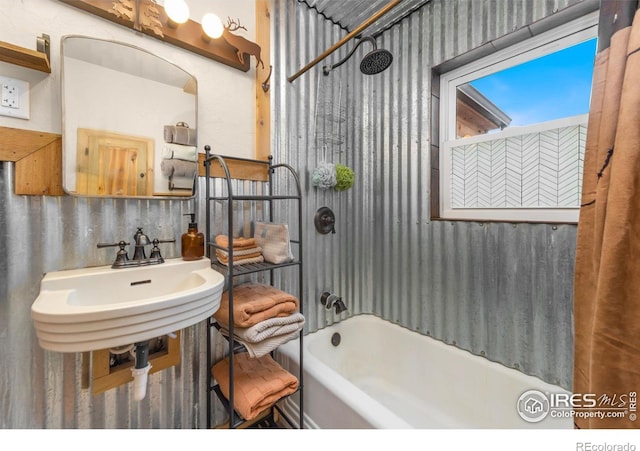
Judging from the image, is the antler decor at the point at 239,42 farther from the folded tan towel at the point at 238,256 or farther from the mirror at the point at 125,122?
the folded tan towel at the point at 238,256

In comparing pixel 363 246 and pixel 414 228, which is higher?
pixel 414 228

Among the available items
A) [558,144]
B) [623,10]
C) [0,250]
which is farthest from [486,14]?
[0,250]

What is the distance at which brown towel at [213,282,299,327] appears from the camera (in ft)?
3.20

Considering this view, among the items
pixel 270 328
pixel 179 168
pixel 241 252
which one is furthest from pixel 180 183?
pixel 270 328

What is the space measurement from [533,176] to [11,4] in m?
2.21

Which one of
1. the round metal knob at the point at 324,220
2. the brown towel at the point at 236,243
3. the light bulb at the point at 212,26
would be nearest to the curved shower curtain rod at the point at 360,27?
the light bulb at the point at 212,26

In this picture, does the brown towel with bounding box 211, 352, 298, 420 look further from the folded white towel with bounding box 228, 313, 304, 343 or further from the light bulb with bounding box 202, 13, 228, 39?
the light bulb with bounding box 202, 13, 228, 39

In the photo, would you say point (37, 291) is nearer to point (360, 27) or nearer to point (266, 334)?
point (266, 334)

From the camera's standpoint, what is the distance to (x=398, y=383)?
61.4 inches

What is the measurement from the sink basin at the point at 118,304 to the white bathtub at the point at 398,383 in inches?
26.1

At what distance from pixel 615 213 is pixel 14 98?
5.48 ft

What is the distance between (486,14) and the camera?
1.25 m

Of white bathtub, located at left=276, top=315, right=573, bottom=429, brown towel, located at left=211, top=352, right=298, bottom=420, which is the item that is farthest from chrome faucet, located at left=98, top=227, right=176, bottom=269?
white bathtub, located at left=276, top=315, right=573, bottom=429

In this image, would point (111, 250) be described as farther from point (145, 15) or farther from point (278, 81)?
point (278, 81)
